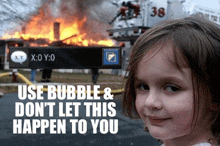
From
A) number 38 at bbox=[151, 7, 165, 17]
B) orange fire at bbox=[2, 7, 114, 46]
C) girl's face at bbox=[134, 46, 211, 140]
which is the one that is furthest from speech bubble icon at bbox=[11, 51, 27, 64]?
number 38 at bbox=[151, 7, 165, 17]

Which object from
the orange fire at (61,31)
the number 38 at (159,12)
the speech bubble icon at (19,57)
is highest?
the number 38 at (159,12)

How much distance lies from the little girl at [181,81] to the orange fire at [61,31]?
56.8 feet

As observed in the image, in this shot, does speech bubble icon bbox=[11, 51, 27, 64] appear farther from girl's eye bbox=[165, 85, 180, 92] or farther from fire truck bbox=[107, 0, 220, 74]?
fire truck bbox=[107, 0, 220, 74]

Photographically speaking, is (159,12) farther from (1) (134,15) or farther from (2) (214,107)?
(2) (214,107)

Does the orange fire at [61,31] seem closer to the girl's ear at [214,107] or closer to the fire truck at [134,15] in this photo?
the fire truck at [134,15]

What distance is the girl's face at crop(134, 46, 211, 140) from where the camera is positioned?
787 millimetres

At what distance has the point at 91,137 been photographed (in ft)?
13.3

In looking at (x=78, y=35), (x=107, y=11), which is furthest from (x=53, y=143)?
(x=107, y=11)

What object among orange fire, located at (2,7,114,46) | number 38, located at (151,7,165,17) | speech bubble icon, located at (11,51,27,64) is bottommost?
speech bubble icon, located at (11,51,27,64)

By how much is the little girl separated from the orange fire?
17.3 metres

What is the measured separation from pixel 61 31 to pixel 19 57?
403 inches

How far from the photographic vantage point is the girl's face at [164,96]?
787 millimetres
